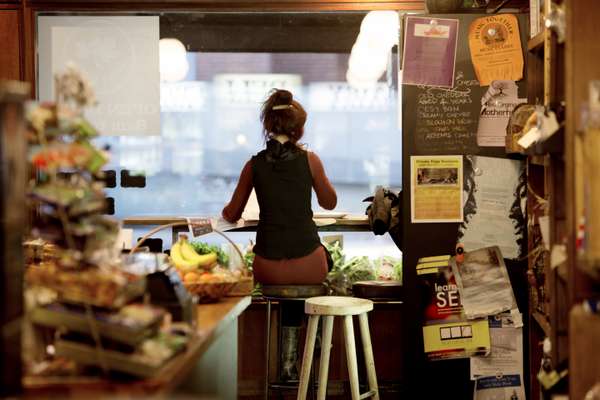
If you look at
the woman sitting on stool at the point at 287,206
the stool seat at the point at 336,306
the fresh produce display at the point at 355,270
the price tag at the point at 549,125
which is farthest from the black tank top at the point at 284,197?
the price tag at the point at 549,125

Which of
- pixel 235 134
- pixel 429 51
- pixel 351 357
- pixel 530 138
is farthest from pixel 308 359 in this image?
pixel 235 134

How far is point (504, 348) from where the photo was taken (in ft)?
15.3

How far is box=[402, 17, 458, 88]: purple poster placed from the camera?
469cm

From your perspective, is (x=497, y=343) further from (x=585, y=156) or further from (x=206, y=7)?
(x=206, y=7)

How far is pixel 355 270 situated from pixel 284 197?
2.76ft

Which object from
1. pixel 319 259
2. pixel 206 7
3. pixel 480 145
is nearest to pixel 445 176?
pixel 480 145

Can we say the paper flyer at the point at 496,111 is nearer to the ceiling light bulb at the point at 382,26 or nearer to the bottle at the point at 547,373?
the ceiling light bulb at the point at 382,26

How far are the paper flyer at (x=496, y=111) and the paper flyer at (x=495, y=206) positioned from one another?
0.10m

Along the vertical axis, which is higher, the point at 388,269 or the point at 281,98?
the point at 281,98

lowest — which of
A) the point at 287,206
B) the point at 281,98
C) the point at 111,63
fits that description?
the point at 287,206

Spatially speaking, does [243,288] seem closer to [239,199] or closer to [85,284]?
[239,199]

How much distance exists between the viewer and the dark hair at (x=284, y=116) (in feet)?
15.2

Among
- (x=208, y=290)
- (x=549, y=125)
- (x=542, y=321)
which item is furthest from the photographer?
(x=542, y=321)

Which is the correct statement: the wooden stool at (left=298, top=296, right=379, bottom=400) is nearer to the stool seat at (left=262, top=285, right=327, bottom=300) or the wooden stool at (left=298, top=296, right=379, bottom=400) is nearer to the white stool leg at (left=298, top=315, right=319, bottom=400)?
the white stool leg at (left=298, top=315, right=319, bottom=400)
